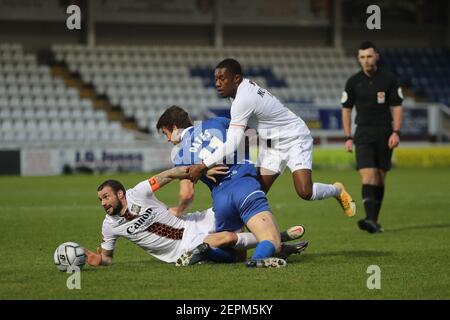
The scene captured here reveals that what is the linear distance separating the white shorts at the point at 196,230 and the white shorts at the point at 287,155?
0.81 metres

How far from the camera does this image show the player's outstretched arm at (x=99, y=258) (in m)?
9.27

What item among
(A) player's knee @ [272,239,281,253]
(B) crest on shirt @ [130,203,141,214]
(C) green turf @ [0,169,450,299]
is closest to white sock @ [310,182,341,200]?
(C) green turf @ [0,169,450,299]

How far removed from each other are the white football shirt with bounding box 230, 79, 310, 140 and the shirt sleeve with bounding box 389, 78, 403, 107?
3.20 metres

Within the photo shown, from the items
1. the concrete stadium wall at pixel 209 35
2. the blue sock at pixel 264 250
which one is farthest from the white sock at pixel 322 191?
the concrete stadium wall at pixel 209 35

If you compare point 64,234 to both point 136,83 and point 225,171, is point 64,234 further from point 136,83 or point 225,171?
point 136,83

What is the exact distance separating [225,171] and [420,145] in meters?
23.5

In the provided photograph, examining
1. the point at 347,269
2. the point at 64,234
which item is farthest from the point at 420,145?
the point at 347,269

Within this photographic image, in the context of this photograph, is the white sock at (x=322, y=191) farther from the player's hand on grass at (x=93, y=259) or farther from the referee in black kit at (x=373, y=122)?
the referee in black kit at (x=373, y=122)

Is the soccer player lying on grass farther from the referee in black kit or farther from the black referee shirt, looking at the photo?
the black referee shirt

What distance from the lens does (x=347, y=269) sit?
9.12m

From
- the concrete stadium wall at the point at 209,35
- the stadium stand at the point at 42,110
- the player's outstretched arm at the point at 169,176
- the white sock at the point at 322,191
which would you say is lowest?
the stadium stand at the point at 42,110

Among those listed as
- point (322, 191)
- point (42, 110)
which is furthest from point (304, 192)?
point (42, 110)

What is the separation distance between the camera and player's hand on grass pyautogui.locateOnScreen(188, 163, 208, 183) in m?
9.23
